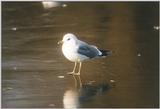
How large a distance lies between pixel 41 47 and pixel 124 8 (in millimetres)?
4186

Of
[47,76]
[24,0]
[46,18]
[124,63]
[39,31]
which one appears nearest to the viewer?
[47,76]

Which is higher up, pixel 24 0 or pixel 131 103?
pixel 24 0

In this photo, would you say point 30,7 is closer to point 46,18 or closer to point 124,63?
point 46,18

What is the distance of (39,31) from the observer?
13859 mm

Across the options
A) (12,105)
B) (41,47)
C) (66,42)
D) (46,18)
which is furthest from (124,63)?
(46,18)

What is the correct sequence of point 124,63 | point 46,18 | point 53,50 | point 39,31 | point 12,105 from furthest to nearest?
1. point 46,18
2. point 39,31
3. point 53,50
4. point 124,63
5. point 12,105

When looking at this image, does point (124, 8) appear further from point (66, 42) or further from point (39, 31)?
point (66, 42)

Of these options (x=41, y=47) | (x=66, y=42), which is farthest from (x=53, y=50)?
(x=66, y=42)

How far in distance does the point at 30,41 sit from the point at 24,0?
4336 mm

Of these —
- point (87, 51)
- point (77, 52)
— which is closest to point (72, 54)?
point (77, 52)

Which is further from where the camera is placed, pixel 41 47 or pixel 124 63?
pixel 41 47

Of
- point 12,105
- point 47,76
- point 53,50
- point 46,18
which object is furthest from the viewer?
point 46,18

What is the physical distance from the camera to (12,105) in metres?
8.62

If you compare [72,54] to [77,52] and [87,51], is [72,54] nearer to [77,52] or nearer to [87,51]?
[77,52]
